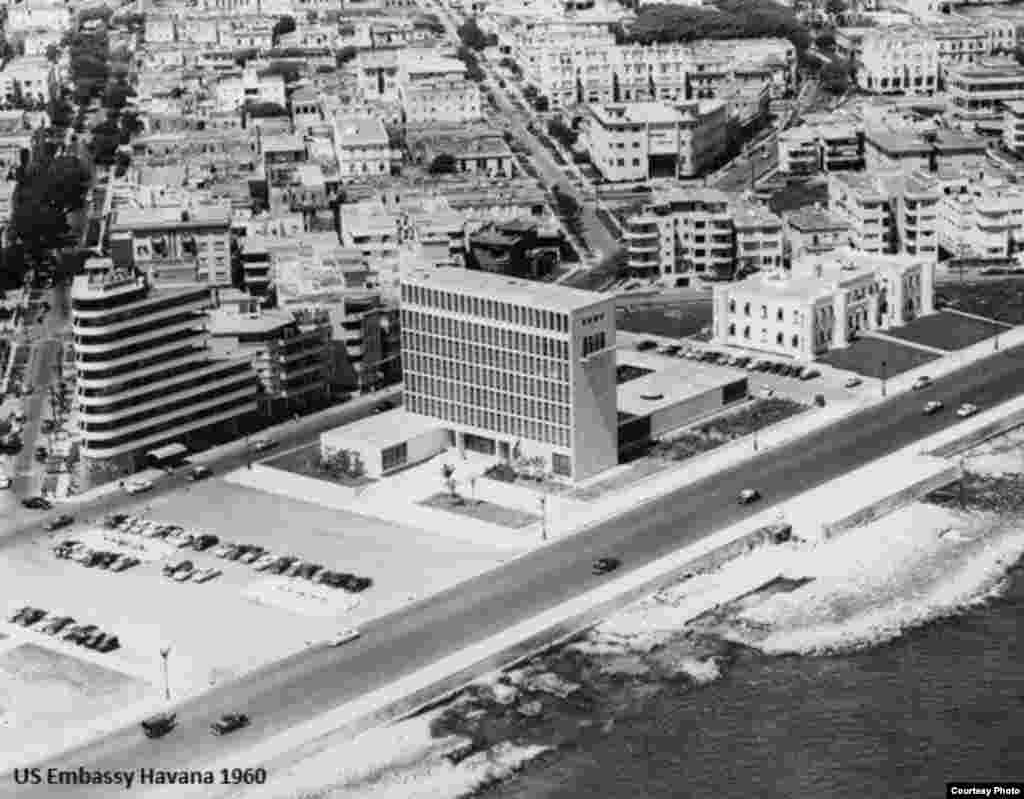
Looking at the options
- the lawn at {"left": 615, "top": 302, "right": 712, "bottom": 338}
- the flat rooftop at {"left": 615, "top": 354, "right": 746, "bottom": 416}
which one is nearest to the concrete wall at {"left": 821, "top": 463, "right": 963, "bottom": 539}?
the flat rooftop at {"left": 615, "top": 354, "right": 746, "bottom": 416}

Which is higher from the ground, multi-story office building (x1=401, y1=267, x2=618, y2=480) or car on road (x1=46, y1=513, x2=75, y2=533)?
multi-story office building (x1=401, y1=267, x2=618, y2=480)

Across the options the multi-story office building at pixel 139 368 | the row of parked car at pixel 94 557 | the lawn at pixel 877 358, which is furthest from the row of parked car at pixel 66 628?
the lawn at pixel 877 358

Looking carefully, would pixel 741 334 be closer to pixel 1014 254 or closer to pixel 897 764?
pixel 1014 254

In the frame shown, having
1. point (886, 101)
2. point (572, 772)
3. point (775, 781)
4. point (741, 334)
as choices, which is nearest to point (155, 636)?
point (572, 772)

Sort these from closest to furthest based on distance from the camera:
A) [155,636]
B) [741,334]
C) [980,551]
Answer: [155,636] < [980,551] < [741,334]

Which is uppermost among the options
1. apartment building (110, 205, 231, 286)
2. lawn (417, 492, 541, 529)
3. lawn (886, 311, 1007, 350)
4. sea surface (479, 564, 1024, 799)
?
apartment building (110, 205, 231, 286)

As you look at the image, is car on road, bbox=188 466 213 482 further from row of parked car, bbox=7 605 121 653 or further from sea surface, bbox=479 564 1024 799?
sea surface, bbox=479 564 1024 799
